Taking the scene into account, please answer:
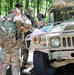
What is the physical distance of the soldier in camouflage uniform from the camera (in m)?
5.56

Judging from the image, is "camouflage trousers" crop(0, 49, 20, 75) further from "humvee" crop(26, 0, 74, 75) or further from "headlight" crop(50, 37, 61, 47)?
"headlight" crop(50, 37, 61, 47)

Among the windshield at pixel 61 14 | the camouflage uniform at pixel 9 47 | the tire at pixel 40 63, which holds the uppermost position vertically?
the windshield at pixel 61 14

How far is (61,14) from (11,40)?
2.85 metres

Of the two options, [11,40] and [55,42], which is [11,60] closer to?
[11,40]

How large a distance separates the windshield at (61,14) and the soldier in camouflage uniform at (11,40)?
2619 millimetres

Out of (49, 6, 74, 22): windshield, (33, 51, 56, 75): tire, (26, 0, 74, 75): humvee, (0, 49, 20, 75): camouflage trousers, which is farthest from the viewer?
(49, 6, 74, 22): windshield

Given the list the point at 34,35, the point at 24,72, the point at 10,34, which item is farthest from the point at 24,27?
the point at 24,72

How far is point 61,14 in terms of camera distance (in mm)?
8148

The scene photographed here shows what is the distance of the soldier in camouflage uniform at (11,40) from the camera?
5559mm

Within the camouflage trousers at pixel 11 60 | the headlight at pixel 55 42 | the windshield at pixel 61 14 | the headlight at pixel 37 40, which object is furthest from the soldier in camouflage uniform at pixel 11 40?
the windshield at pixel 61 14

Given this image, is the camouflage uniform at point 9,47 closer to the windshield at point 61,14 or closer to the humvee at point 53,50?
the humvee at point 53,50

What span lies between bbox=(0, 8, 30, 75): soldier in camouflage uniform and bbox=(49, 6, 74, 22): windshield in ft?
8.59

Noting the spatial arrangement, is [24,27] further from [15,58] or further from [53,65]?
[53,65]

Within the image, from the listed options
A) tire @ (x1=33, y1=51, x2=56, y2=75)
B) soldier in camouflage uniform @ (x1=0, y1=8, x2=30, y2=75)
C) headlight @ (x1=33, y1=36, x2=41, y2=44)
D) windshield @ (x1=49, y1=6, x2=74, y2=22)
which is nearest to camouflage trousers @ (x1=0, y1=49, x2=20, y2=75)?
soldier in camouflage uniform @ (x1=0, y1=8, x2=30, y2=75)
